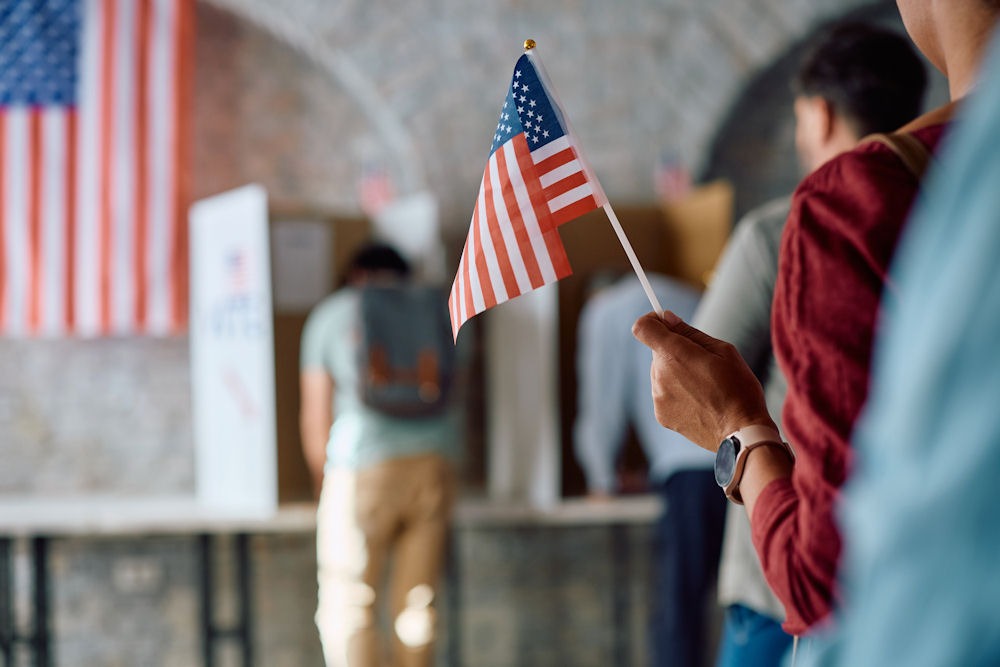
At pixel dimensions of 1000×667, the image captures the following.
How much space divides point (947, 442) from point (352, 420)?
9.65ft

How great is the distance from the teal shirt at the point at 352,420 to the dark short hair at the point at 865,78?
71.9 inches

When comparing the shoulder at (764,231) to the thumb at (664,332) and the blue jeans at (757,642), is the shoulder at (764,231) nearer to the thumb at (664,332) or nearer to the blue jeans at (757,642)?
the blue jeans at (757,642)

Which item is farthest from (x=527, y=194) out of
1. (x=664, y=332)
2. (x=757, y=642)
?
(x=757, y=642)

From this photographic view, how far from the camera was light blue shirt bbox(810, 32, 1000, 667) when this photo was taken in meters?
0.38

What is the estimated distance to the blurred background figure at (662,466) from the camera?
2902 millimetres

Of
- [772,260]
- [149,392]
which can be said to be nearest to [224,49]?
[149,392]

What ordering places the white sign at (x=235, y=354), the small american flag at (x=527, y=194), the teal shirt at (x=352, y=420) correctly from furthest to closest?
the white sign at (x=235, y=354) → the teal shirt at (x=352, y=420) → the small american flag at (x=527, y=194)

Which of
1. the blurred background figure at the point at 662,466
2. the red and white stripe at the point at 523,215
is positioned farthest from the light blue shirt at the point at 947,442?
the blurred background figure at the point at 662,466

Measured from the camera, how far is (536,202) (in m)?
1.15

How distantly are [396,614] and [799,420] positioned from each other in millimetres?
2935

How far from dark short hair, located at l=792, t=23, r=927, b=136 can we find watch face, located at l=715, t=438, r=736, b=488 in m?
1.04

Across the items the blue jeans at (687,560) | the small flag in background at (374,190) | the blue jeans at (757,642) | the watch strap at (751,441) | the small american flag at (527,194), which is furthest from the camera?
the small flag in background at (374,190)

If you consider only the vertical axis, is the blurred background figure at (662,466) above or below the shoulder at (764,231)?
below

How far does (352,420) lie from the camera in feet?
10.6
